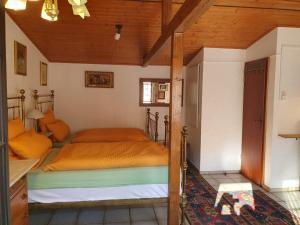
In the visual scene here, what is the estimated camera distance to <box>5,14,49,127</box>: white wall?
3073 millimetres

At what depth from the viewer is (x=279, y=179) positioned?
Answer: 353 centimetres

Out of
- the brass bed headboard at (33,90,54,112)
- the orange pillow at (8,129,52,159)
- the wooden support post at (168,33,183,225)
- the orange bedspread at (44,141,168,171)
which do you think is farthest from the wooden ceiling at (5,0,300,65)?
the orange bedspread at (44,141,168,171)

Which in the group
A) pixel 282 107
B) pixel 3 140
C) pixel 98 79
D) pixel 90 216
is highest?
pixel 98 79

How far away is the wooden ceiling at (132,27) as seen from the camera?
10.2 feet

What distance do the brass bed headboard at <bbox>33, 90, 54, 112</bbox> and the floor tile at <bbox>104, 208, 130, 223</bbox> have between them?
7.33 feet

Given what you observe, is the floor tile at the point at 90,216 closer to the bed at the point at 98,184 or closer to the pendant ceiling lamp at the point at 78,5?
the bed at the point at 98,184

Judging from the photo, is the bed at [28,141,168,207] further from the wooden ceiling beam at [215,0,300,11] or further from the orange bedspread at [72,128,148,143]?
the wooden ceiling beam at [215,0,300,11]

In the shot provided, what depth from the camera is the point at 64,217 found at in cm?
271

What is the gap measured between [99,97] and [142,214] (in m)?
2.98

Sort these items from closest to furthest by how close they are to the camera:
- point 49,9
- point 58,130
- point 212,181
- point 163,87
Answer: point 49,9 → point 212,181 → point 58,130 → point 163,87

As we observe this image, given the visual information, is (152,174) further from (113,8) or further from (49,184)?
(113,8)

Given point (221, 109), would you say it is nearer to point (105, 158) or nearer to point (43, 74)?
point (105, 158)

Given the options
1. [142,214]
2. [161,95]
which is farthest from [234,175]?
[161,95]

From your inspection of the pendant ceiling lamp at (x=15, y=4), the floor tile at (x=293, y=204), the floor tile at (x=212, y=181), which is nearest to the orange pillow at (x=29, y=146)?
the pendant ceiling lamp at (x=15, y=4)
